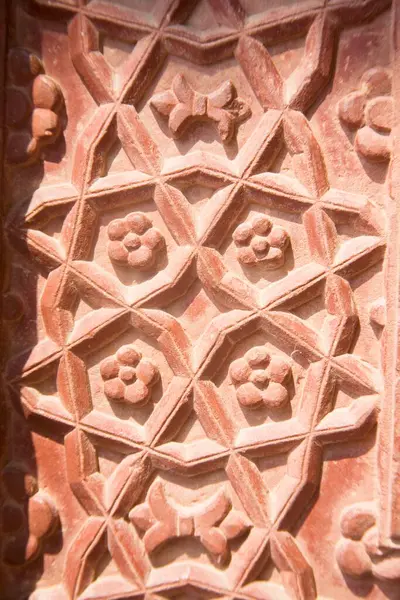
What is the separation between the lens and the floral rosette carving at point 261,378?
68.6 inches

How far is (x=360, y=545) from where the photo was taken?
1688 millimetres

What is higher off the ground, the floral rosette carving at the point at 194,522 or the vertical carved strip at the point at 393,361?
the vertical carved strip at the point at 393,361

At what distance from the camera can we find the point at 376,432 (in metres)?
1.69

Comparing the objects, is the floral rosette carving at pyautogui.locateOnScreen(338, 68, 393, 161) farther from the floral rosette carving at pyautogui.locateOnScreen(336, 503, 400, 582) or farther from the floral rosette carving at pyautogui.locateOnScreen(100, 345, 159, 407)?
the floral rosette carving at pyautogui.locateOnScreen(336, 503, 400, 582)

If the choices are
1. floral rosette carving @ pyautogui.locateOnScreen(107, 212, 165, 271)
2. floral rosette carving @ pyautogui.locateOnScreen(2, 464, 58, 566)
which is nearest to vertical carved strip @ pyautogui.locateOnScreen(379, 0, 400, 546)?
floral rosette carving @ pyautogui.locateOnScreen(107, 212, 165, 271)

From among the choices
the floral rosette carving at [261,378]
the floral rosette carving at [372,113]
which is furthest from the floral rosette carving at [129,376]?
the floral rosette carving at [372,113]

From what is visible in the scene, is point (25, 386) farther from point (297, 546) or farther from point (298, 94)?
point (298, 94)

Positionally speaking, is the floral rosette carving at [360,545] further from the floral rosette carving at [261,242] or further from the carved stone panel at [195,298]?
the floral rosette carving at [261,242]

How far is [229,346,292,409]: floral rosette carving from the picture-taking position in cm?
174

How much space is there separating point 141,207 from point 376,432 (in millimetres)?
882

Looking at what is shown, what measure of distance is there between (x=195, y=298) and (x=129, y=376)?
29cm

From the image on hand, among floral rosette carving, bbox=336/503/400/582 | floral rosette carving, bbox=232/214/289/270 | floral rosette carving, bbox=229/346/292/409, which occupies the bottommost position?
floral rosette carving, bbox=336/503/400/582

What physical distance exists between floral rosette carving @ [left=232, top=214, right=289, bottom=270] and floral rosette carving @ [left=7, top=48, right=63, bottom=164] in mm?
602

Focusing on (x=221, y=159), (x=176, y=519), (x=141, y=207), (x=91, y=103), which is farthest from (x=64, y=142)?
(x=176, y=519)
